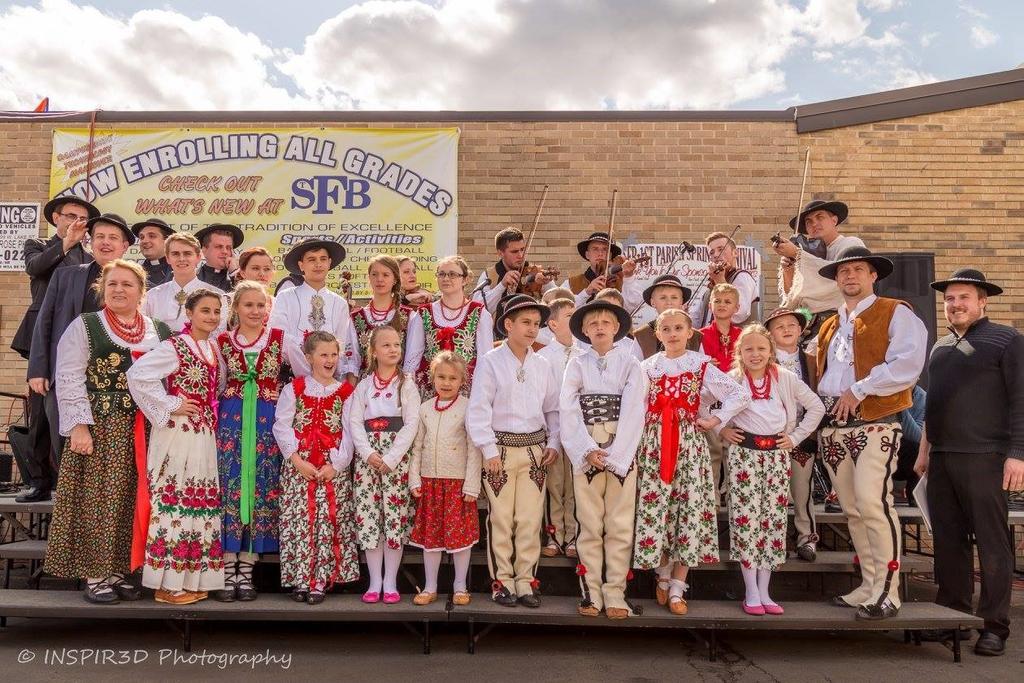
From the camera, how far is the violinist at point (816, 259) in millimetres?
5672

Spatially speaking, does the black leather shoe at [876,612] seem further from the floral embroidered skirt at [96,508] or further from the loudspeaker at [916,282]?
the floral embroidered skirt at [96,508]

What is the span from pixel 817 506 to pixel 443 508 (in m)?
2.81

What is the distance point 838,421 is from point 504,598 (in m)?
2.14

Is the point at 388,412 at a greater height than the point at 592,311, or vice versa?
the point at 592,311

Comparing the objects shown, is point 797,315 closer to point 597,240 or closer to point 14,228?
point 597,240

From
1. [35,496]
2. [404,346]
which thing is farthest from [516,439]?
[35,496]

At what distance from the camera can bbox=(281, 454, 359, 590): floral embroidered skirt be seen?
4426 millimetres

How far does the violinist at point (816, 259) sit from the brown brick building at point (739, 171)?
7.95 ft

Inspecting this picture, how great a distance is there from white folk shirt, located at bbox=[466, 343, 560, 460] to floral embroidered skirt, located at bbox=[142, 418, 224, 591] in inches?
57.5

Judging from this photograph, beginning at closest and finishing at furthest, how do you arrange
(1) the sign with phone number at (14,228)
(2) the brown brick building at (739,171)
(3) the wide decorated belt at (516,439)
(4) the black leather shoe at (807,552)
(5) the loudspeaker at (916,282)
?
(3) the wide decorated belt at (516,439) → (4) the black leather shoe at (807,552) → (5) the loudspeaker at (916,282) → (2) the brown brick building at (739,171) → (1) the sign with phone number at (14,228)

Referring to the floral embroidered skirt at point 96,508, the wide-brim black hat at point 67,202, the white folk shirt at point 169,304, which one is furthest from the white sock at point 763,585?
the wide-brim black hat at point 67,202

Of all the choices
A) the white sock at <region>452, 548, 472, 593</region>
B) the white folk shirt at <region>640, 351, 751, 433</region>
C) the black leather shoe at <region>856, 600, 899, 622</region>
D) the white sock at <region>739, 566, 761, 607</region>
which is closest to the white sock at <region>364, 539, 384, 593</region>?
the white sock at <region>452, 548, 472, 593</region>

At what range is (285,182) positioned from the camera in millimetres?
8289

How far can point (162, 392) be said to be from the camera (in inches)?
169
